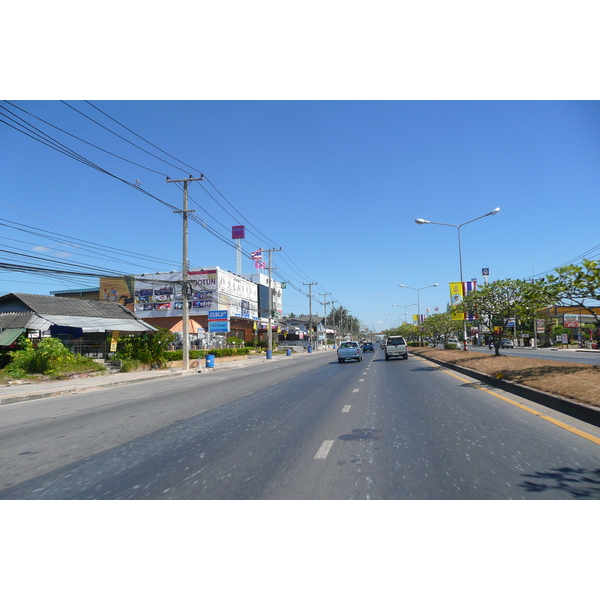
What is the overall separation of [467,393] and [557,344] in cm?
6496

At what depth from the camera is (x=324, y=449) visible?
266 inches

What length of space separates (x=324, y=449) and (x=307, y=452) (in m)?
0.29

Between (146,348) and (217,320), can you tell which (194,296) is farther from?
(146,348)

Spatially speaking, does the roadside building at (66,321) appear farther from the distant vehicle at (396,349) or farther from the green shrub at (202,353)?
the distant vehicle at (396,349)

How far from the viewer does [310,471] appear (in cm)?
564

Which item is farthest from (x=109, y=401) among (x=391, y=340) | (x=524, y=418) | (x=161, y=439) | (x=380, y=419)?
(x=391, y=340)

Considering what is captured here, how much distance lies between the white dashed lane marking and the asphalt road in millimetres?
42

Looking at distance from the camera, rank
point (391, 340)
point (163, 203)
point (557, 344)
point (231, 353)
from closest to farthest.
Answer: point (163, 203) < point (391, 340) < point (231, 353) < point (557, 344)

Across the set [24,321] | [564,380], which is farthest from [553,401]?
[24,321]

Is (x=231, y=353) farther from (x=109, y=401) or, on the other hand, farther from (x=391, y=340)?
(x=109, y=401)

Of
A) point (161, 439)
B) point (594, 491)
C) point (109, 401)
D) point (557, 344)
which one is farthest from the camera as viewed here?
point (557, 344)

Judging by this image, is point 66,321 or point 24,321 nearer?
point 24,321

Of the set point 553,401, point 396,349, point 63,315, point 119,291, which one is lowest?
point 553,401

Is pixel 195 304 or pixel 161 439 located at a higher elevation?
pixel 195 304
